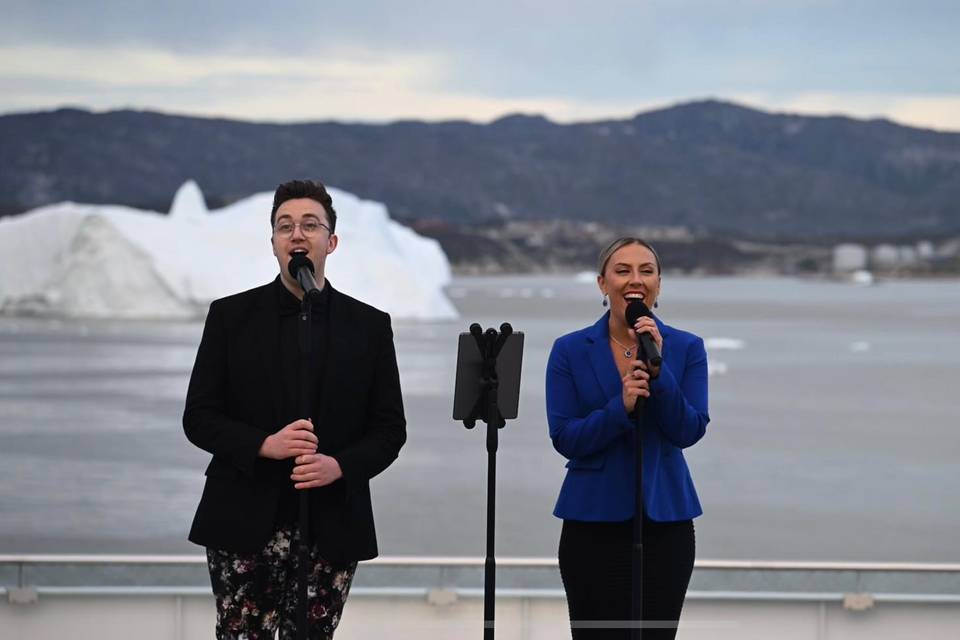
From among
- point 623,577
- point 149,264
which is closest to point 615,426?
point 623,577

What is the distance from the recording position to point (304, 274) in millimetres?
1975

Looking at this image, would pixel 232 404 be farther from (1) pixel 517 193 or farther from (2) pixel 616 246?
(1) pixel 517 193

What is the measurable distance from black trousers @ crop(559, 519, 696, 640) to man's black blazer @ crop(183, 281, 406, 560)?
0.31 meters

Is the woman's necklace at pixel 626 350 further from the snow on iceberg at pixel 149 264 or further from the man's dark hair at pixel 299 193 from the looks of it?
the snow on iceberg at pixel 149 264

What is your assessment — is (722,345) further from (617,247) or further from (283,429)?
(283,429)

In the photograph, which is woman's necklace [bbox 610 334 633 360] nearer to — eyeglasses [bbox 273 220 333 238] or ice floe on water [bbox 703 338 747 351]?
eyeglasses [bbox 273 220 333 238]

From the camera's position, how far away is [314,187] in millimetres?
2043

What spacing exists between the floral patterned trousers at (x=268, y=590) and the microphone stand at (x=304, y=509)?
0.05 metres

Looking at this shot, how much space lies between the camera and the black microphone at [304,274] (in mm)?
1958

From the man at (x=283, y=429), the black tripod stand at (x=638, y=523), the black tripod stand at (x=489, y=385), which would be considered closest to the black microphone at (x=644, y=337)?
the black tripod stand at (x=638, y=523)

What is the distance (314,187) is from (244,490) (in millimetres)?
434

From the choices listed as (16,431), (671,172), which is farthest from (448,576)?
→ (671,172)

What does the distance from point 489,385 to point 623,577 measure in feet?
1.16

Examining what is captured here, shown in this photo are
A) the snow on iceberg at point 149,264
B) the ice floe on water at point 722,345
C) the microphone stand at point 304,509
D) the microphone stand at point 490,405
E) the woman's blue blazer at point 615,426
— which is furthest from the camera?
the snow on iceberg at point 149,264
